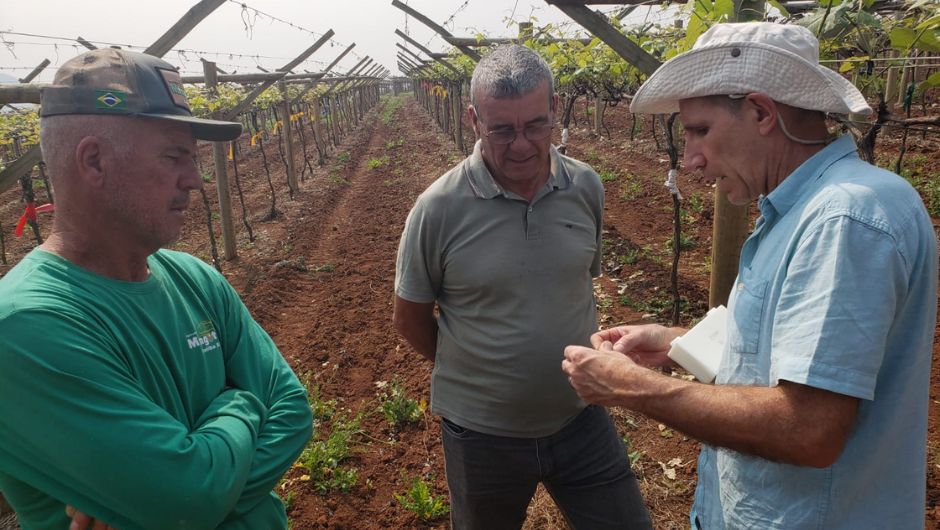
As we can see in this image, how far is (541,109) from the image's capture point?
2.20 m

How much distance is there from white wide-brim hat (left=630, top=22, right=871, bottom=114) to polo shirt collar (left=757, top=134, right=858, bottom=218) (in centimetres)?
9

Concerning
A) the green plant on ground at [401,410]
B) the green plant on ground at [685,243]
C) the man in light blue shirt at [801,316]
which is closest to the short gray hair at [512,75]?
the man in light blue shirt at [801,316]

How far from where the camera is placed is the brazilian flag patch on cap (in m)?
1.48

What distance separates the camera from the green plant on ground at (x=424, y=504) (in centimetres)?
360

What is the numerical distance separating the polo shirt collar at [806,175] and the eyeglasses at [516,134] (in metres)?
0.98

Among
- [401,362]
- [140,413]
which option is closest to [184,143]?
[140,413]

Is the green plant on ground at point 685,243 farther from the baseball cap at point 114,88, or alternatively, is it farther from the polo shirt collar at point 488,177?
the baseball cap at point 114,88

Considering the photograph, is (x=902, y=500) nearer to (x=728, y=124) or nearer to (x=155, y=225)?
(x=728, y=124)

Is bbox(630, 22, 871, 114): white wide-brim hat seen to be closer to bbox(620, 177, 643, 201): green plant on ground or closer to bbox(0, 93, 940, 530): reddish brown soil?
bbox(0, 93, 940, 530): reddish brown soil

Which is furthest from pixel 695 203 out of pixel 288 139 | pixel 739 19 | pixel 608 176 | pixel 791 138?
pixel 288 139

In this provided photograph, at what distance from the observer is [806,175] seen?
1.40 metres

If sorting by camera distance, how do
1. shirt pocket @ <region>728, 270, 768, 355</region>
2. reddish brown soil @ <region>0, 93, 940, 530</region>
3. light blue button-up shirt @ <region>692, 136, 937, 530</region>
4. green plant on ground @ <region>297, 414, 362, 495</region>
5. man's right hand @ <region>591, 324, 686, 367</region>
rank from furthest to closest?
green plant on ground @ <region>297, 414, 362, 495</region>
reddish brown soil @ <region>0, 93, 940, 530</region>
man's right hand @ <region>591, 324, 686, 367</region>
shirt pocket @ <region>728, 270, 768, 355</region>
light blue button-up shirt @ <region>692, 136, 937, 530</region>

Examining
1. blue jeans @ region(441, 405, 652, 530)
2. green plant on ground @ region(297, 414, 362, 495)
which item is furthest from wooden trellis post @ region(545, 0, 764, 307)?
green plant on ground @ region(297, 414, 362, 495)

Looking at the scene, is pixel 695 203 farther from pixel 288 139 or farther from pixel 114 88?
pixel 288 139
